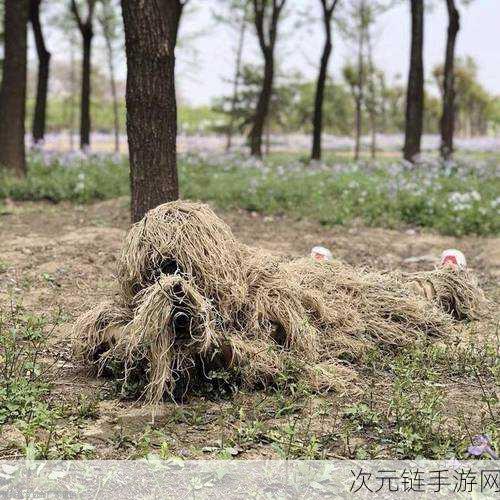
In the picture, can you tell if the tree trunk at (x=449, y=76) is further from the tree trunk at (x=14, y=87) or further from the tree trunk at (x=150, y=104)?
the tree trunk at (x=150, y=104)

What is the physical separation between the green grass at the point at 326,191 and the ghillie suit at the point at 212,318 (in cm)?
556

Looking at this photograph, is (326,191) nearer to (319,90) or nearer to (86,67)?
(319,90)

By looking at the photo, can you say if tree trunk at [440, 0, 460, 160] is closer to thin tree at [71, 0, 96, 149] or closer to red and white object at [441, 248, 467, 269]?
thin tree at [71, 0, 96, 149]

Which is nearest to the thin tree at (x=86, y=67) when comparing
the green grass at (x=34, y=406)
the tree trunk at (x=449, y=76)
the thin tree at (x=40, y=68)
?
the thin tree at (x=40, y=68)

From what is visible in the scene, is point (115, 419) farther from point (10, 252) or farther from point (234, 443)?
point (10, 252)

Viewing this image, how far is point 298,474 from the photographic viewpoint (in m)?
2.84

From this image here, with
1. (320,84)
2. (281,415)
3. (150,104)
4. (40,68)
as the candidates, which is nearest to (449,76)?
(320,84)

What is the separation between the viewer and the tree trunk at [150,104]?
588 centimetres

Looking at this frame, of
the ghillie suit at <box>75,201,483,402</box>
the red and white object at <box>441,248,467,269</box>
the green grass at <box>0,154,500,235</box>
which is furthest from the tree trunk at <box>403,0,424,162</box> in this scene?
the ghillie suit at <box>75,201,483,402</box>

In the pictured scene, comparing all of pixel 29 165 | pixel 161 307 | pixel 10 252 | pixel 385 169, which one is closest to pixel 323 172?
pixel 385 169

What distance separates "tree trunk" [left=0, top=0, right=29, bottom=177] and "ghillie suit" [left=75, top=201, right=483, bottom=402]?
8.53 metres

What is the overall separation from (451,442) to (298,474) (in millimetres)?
725

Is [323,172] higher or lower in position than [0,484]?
higher

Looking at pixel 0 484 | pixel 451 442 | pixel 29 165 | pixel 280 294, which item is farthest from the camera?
pixel 29 165
